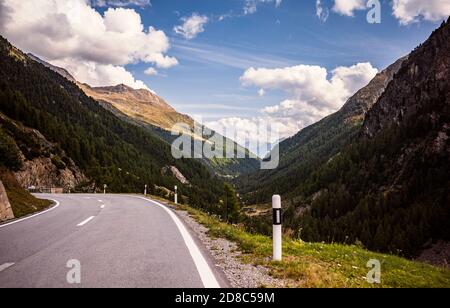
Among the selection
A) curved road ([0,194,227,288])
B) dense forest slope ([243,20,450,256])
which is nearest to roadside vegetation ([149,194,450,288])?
curved road ([0,194,227,288])

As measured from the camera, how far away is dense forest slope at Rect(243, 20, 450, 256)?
106 meters

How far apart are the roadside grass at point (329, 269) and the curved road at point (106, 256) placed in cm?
125

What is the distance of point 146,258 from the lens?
7336 mm

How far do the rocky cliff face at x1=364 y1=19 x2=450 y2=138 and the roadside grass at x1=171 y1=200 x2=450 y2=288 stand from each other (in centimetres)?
14359

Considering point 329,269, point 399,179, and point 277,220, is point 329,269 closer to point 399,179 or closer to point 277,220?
point 277,220

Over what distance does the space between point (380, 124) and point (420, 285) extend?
211 metres

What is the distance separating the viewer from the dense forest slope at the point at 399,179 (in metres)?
106

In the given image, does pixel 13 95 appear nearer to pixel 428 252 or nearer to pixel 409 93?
pixel 428 252

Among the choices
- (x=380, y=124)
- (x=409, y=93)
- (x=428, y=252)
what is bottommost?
(x=428, y=252)

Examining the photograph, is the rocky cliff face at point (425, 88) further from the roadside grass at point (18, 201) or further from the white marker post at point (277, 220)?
the white marker post at point (277, 220)

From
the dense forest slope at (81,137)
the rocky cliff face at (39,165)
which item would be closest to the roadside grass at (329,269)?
the dense forest slope at (81,137)
